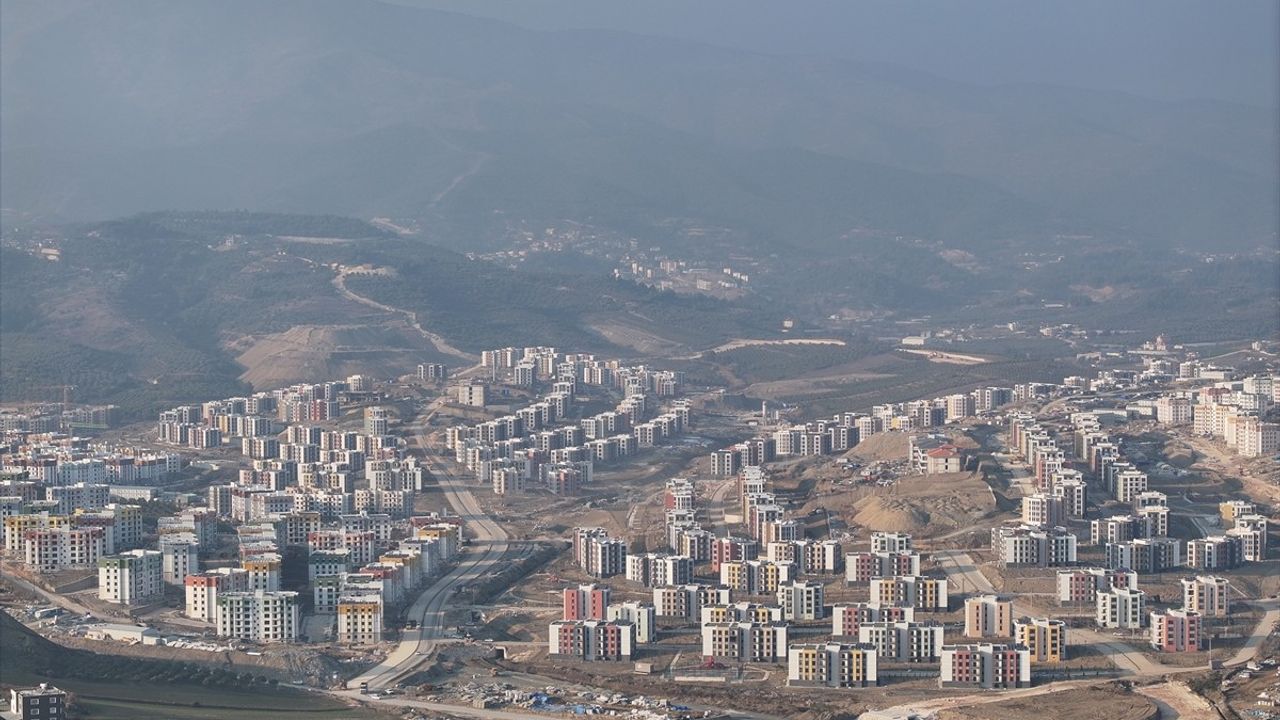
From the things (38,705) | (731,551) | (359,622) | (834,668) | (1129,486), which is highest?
(1129,486)

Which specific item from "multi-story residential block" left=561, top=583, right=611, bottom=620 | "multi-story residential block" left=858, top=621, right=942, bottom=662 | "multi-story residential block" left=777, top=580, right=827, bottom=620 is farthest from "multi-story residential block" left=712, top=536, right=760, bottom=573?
"multi-story residential block" left=858, top=621, right=942, bottom=662

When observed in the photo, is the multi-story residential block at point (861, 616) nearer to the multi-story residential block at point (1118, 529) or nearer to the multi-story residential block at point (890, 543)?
the multi-story residential block at point (890, 543)

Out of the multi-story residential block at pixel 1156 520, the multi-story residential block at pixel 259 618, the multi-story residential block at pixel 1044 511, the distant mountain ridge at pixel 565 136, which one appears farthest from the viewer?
the distant mountain ridge at pixel 565 136

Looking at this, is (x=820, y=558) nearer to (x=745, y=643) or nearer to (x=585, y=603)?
(x=585, y=603)

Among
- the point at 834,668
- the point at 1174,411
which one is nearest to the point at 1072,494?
the point at 834,668

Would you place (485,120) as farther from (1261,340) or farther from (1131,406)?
(1131,406)

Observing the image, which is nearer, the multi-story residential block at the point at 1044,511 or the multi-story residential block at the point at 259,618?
the multi-story residential block at the point at 259,618

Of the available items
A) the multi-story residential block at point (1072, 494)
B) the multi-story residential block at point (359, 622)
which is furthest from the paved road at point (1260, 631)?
the multi-story residential block at point (359, 622)
